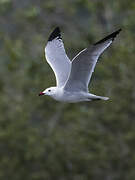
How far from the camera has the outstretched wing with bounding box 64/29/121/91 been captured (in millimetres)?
5996

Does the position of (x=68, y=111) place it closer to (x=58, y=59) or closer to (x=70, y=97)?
(x=58, y=59)

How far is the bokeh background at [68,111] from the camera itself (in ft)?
39.4

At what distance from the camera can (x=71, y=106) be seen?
12.6m

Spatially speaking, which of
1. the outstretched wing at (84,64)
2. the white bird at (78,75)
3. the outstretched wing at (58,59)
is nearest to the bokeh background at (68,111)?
the outstretched wing at (58,59)

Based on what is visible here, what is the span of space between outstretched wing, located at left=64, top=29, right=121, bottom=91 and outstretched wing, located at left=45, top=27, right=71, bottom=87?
0.97ft

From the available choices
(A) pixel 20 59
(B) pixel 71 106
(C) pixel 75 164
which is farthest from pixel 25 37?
(C) pixel 75 164

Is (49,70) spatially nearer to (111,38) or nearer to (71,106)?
(71,106)

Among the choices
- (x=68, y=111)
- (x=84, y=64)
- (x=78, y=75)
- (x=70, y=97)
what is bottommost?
(x=68, y=111)

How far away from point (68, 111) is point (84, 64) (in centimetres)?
643

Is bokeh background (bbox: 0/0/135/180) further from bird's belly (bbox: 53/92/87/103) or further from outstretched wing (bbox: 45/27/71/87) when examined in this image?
bird's belly (bbox: 53/92/87/103)

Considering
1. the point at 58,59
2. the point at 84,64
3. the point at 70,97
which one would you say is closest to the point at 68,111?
the point at 58,59

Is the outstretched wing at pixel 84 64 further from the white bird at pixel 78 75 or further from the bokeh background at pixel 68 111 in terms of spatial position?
the bokeh background at pixel 68 111

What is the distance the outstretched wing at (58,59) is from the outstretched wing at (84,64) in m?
0.30

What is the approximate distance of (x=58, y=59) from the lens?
23.2ft
